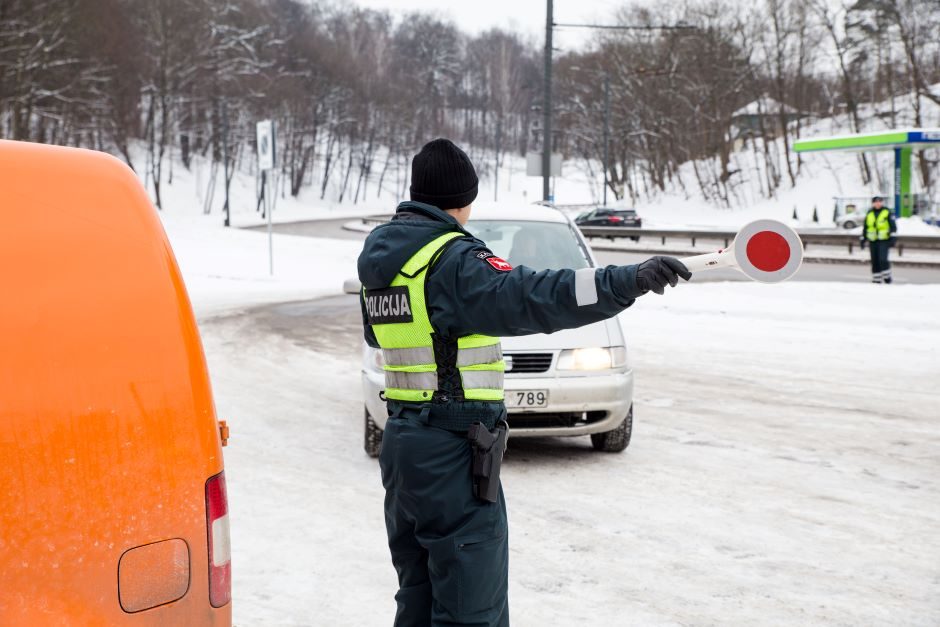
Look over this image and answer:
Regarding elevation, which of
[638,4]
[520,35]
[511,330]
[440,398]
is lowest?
[440,398]

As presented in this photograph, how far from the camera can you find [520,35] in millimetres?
122562

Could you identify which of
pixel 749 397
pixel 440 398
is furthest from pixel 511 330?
pixel 749 397

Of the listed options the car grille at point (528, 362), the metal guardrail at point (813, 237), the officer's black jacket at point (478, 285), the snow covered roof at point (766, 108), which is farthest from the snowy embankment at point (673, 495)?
the snow covered roof at point (766, 108)

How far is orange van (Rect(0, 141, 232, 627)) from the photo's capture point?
204 cm

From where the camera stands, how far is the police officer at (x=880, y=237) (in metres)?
20.2

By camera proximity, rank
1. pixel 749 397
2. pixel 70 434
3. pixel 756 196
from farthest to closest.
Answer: pixel 756 196, pixel 749 397, pixel 70 434

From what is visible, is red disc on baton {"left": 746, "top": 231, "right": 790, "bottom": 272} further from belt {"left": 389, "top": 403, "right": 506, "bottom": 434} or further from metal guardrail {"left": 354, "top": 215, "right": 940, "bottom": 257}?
metal guardrail {"left": 354, "top": 215, "right": 940, "bottom": 257}

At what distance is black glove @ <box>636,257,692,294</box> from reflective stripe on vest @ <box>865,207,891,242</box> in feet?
62.6

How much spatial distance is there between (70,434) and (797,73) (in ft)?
218

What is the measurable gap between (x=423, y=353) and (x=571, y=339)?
12.8 ft

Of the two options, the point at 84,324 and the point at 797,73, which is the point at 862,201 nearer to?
the point at 797,73

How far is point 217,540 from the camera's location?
238 cm

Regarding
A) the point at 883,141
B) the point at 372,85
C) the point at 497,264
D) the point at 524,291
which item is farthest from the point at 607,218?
the point at 372,85

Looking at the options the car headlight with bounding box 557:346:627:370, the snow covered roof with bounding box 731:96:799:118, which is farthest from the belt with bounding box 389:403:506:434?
the snow covered roof with bounding box 731:96:799:118
